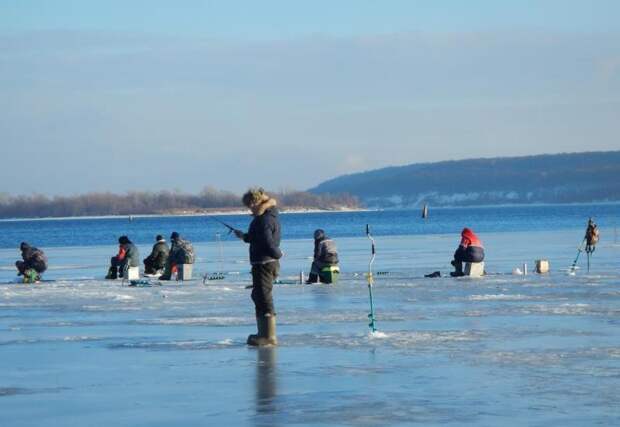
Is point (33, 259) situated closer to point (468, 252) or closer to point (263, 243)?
point (468, 252)

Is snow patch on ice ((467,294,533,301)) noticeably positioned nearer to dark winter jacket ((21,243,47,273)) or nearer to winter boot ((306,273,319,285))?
winter boot ((306,273,319,285))

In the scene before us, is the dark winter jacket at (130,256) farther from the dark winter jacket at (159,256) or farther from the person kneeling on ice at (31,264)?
the person kneeling on ice at (31,264)

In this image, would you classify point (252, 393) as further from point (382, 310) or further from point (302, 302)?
point (302, 302)

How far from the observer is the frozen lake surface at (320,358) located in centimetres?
1026

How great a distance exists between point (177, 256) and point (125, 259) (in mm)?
1083

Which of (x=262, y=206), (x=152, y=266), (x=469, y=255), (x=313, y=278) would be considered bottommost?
(x=313, y=278)

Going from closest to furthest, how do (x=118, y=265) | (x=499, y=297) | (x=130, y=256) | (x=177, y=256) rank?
(x=499, y=297) → (x=130, y=256) → (x=177, y=256) → (x=118, y=265)

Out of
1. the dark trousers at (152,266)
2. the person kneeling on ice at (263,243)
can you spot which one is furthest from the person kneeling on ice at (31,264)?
the person kneeling on ice at (263,243)

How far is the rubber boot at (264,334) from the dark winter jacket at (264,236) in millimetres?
709

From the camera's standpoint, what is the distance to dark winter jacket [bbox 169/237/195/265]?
29422 mm

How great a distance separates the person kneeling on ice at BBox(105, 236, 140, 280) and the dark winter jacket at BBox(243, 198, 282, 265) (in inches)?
547

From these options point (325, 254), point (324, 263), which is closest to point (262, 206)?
point (325, 254)

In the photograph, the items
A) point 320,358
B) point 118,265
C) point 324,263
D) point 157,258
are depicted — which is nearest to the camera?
point 320,358

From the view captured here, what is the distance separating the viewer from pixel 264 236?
1523 cm
